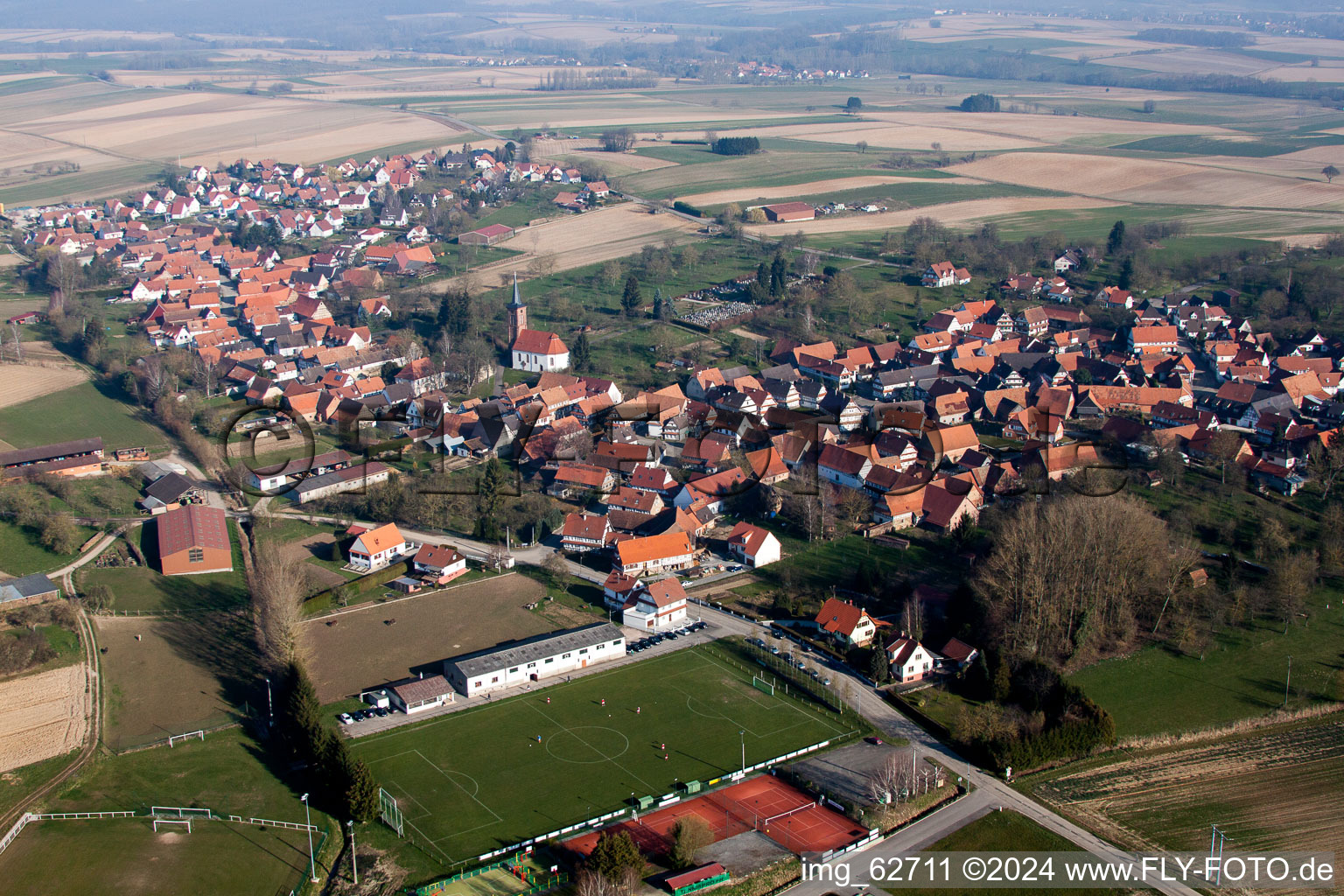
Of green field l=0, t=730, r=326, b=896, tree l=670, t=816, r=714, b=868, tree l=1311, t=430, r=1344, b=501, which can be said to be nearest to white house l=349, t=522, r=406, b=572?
green field l=0, t=730, r=326, b=896

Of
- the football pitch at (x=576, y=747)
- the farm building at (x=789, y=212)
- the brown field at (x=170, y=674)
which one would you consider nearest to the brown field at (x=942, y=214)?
the farm building at (x=789, y=212)

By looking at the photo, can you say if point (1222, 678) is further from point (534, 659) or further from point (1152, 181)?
point (1152, 181)

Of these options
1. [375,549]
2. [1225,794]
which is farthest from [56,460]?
[1225,794]

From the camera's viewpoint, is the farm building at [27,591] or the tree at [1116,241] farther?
the tree at [1116,241]

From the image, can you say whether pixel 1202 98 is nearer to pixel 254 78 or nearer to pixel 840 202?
pixel 840 202

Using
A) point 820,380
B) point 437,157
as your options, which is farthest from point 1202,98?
point 820,380

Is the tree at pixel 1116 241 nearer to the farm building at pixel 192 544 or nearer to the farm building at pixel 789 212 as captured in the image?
the farm building at pixel 789 212
